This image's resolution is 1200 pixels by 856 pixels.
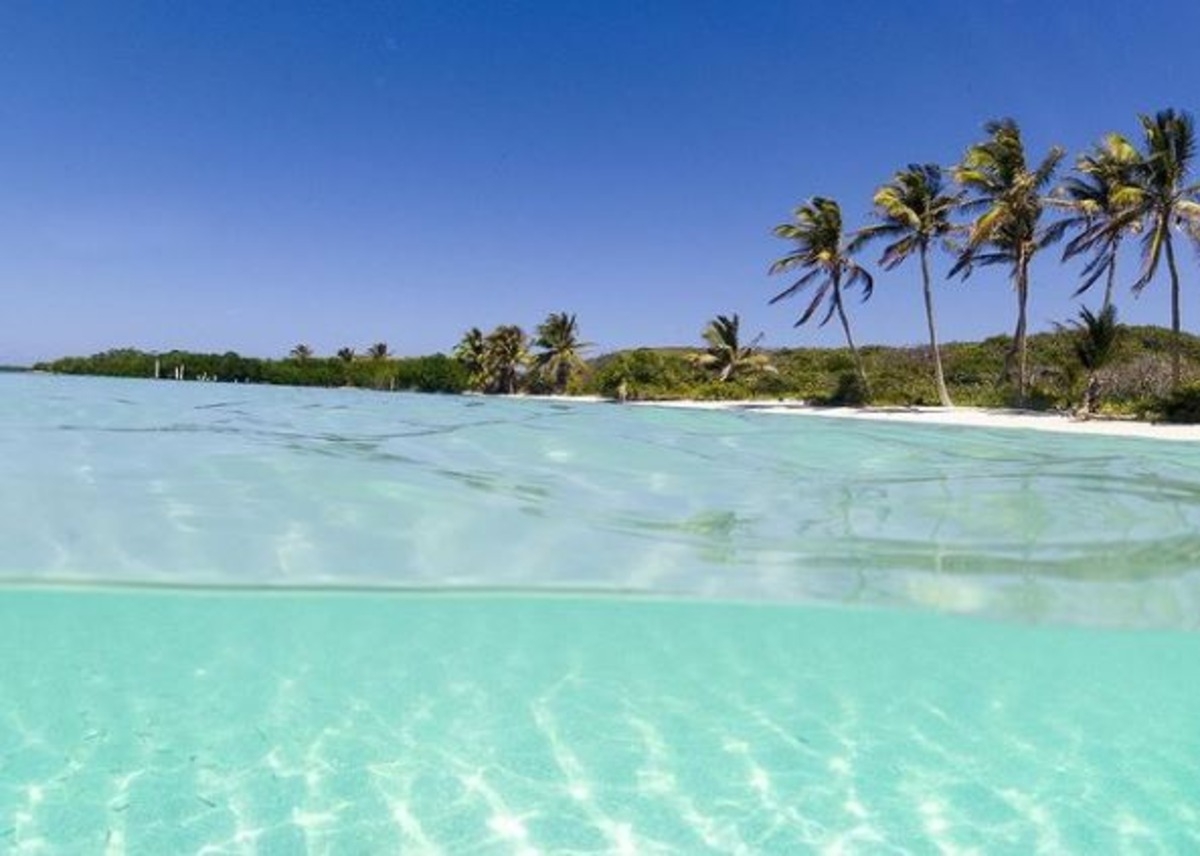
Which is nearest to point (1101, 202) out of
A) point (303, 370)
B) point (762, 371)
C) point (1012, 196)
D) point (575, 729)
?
point (1012, 196)

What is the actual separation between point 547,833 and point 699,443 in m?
13.0

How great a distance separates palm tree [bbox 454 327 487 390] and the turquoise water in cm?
4662

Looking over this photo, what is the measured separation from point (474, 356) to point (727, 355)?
21.5m

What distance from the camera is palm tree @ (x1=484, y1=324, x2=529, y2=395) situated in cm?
5369

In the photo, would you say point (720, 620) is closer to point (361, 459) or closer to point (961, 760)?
point (961, 760)

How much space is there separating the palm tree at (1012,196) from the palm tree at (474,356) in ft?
113

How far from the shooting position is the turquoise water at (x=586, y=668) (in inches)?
119

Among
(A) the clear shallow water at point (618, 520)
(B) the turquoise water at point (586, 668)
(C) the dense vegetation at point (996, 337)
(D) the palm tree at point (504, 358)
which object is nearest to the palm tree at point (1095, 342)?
(C) the dense vegetation at point (996, 337)

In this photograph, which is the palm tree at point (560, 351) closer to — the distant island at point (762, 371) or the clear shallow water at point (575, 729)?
the distant island at point (762, 371)

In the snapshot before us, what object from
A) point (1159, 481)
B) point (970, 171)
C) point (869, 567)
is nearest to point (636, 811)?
point (869, 567)

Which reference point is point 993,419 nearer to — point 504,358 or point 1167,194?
point 1167,194

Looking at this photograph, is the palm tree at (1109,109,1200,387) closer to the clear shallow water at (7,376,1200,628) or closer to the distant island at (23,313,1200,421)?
the distant island at (23,313,1200,421)

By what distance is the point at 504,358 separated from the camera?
54.2m

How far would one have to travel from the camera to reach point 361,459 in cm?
1143
